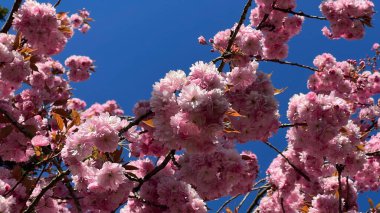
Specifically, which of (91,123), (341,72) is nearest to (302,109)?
(91,123)

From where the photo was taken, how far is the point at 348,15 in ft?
19.7

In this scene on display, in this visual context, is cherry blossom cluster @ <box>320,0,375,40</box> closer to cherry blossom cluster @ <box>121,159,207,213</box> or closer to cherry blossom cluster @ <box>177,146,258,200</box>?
cherry blossom cluster @ <box>177,146,258,200</box>

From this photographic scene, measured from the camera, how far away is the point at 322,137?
363 centimetres

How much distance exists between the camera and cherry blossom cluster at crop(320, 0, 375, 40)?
587cm

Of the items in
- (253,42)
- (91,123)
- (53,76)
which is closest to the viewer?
(91,123)

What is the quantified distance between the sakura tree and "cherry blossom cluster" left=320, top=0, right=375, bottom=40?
0.06 feet

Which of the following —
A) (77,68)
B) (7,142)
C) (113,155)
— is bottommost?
(113,155)

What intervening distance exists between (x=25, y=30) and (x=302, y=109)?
8.75 feet

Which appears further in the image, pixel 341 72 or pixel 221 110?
pixel 341 72

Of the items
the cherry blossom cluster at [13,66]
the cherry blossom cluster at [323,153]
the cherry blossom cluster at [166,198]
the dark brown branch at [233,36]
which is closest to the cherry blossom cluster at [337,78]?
the cherry blossom cluster at [323,153]

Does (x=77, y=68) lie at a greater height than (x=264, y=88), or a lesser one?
greater

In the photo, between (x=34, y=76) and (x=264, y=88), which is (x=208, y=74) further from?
(x=34, y=76)

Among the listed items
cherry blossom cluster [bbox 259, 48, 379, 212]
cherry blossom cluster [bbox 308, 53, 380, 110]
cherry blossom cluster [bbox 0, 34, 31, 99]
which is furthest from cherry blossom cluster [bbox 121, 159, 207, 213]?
cherry blossom cluster [bbox 308, 53, 380, 110]

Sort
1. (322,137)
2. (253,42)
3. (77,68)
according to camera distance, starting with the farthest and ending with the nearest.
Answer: (77,68), (253,42), (322,137)
